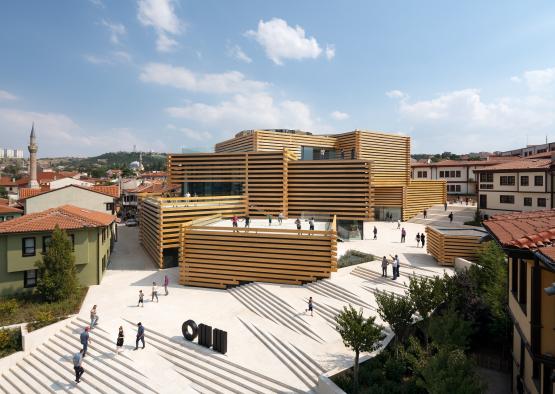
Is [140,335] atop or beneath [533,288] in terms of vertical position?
beneath

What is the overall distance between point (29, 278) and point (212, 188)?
15193 mm

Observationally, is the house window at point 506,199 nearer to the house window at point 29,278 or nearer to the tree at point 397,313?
the tree at point 397,313

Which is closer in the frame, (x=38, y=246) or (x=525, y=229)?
(x=525, y=229)

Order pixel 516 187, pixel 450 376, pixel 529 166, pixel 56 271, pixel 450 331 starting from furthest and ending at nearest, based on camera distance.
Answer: pixel 516 187 → pixel 529 166 → pixel 56 271 → pixel 450 331 → pixel 450 376

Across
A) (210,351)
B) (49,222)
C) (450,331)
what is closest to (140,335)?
(210,351)

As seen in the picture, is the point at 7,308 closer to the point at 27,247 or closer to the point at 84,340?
the point at 27,247

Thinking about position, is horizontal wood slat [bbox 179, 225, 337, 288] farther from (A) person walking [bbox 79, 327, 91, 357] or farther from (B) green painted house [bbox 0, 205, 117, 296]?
(A) person walking [bbox 79, 327, 91, 357]

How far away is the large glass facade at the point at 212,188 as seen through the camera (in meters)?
30.8

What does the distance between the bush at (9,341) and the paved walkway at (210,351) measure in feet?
3.65

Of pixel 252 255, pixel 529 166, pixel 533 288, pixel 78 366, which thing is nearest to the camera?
pixel 533 288

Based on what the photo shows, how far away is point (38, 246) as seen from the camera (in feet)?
71.4

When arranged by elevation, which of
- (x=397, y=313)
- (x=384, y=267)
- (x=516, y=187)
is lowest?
(x=397, y=313)

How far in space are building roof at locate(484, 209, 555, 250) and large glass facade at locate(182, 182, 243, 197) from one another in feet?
74.7

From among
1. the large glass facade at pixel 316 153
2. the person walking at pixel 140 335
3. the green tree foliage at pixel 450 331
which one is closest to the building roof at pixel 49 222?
the person walking at pixel 140 335
